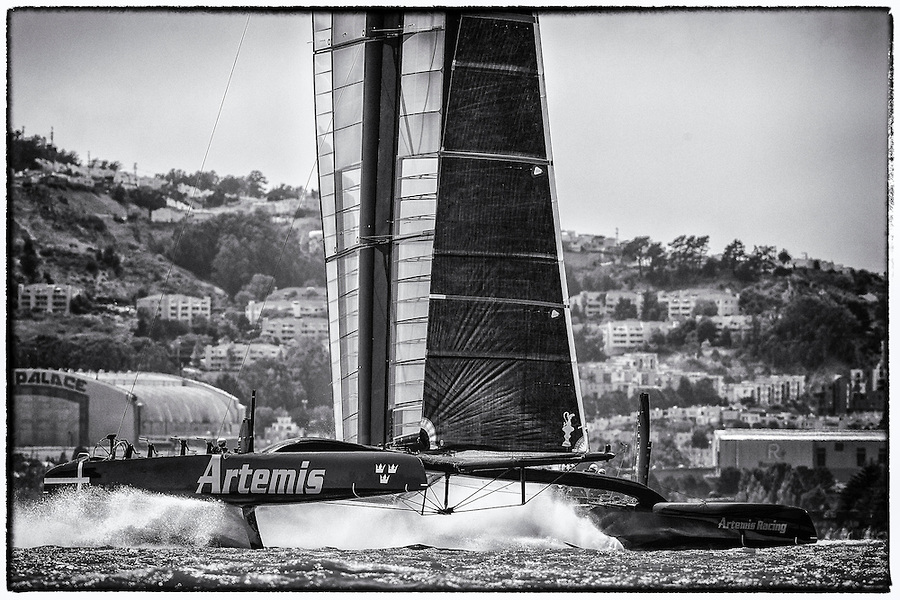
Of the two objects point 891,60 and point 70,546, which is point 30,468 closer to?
point 70,546

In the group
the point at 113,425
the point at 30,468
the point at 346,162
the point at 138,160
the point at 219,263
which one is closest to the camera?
the point at 30,468

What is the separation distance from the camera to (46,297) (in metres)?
11.2

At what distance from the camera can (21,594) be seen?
939cm

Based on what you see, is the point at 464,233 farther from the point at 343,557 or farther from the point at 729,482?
the point at 729,482

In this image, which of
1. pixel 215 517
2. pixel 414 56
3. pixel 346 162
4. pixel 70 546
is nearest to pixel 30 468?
pixel 70 546

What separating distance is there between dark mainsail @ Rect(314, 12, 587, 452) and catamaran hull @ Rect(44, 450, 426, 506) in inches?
47.2

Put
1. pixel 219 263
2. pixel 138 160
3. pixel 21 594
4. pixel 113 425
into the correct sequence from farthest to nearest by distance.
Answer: pixel 219 263 < pixel 138 160 < pixel 113 425 < pixel 21 594

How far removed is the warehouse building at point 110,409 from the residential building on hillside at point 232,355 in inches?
16.5

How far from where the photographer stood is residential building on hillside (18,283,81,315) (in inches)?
417

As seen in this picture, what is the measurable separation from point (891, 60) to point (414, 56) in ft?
12.0

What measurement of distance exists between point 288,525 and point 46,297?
9.32ft

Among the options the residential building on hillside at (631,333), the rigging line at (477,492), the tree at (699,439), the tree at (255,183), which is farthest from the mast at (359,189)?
the residential building on hillside at (631,333)

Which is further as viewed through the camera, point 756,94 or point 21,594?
point 756,94

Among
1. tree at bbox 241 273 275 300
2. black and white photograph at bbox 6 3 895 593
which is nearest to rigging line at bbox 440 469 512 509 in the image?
black and white photograph at bbox 6 3 895 593
